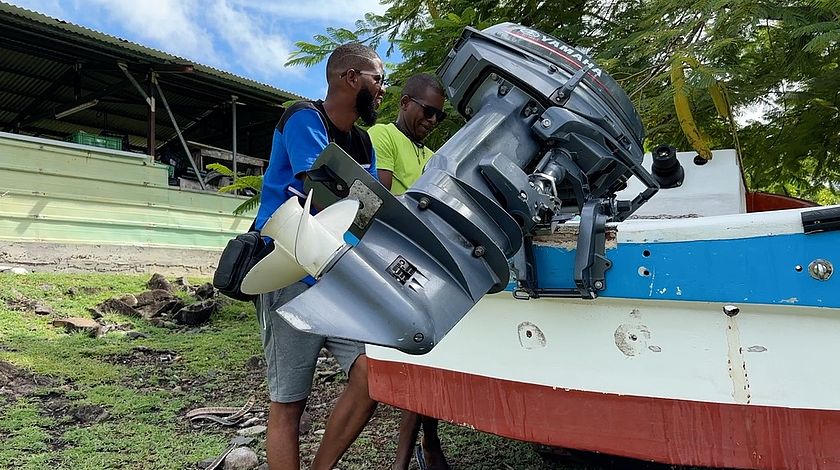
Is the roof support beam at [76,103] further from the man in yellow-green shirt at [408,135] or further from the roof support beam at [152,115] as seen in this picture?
the man in yellow-green shirt at [408,135]

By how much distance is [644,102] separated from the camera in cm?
328

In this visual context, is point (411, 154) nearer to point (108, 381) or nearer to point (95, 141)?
point (108, 381)

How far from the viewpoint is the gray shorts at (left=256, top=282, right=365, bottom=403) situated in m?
2.19

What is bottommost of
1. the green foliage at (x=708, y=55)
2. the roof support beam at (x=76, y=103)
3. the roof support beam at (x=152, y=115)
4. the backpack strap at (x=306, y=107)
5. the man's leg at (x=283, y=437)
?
the man's leg at (x=283, y=437)

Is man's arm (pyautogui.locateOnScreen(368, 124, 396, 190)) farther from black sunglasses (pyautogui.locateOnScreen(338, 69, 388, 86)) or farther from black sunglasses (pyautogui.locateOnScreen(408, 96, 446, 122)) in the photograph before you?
black sunglasses (pyautogui.locateOnScreen(338, 69, 388, 86))

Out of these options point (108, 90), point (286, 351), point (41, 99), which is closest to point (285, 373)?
point (286, 351)

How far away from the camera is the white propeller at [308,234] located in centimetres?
149

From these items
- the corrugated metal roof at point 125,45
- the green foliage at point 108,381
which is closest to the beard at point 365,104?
the green foliage at point 108,381

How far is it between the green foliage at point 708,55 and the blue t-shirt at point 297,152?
1620mm

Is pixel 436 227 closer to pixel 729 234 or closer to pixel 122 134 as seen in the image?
pixel 729 234

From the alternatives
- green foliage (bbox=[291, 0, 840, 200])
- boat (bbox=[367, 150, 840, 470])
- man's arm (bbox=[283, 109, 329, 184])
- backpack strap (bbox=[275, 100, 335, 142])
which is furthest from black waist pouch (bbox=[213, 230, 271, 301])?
green foliage (bbox=[291, 0, 840, 200])

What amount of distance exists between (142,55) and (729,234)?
10.3m

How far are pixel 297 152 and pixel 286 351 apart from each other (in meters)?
0.68

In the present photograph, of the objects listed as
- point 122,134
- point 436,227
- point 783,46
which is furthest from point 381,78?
point 122,134
